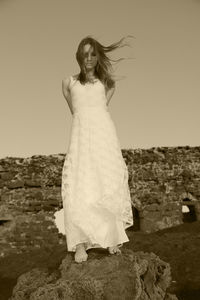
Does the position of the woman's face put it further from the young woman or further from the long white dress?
the long white dress

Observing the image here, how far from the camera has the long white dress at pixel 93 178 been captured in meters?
3.42

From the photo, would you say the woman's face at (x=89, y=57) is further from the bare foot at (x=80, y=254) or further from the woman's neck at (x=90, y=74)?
the bare foot at (x=80, y=254)

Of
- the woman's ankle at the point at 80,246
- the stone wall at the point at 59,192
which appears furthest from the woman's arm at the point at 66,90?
the stone wall at the point at 59,192

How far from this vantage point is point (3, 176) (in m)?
11.1

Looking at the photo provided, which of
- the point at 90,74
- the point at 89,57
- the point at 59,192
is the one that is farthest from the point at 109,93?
the point at 59,192

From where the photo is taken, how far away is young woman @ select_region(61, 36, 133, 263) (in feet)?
11.2

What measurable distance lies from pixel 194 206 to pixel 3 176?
6337 millimetres

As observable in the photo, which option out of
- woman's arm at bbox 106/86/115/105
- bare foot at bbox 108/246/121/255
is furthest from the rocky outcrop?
woman's arm at bbox 106/86/115/105

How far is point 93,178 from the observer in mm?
3510

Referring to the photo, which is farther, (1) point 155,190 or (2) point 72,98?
(1) point 155,190

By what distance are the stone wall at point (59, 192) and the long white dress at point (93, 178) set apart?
24.9 ft

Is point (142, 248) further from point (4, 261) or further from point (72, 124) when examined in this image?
point (72, 124)

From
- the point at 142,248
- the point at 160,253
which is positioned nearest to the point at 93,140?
the point at 160,253

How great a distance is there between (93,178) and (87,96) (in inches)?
32.4
